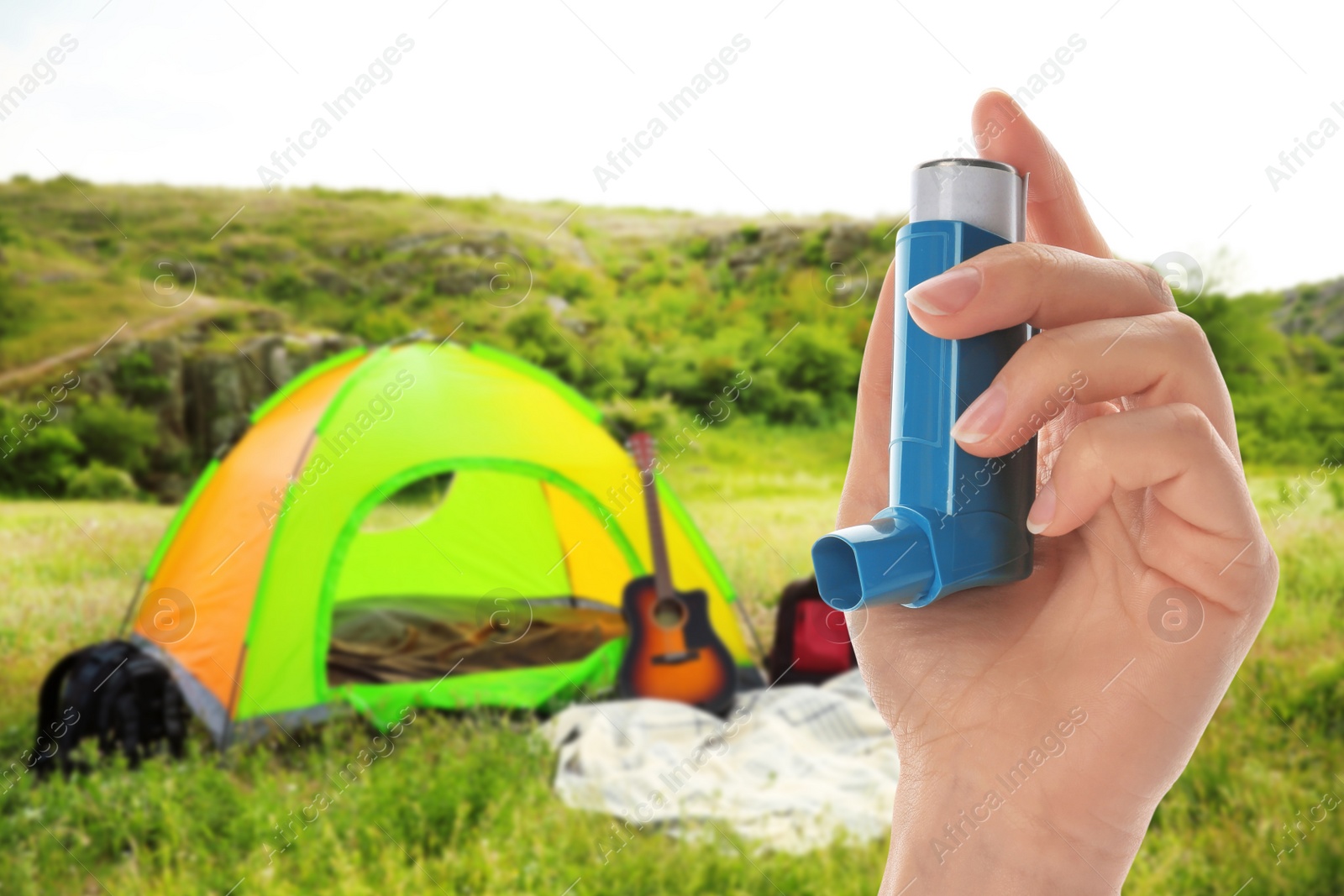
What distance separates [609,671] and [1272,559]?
2.96 metres

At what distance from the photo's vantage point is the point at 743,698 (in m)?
3.32

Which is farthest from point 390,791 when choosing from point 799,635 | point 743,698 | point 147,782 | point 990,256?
point 990,256

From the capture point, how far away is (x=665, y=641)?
10.9ft

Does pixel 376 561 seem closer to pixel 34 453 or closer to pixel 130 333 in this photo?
pixel 34 453

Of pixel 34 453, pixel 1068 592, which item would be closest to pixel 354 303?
pixel 34 453

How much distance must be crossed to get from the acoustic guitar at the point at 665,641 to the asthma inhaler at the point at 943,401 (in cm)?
278

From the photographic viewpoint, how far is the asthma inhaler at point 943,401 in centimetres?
51

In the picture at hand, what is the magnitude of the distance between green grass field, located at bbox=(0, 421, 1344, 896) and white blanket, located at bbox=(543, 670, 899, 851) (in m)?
0.09

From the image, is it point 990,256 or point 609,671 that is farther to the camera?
point 609,671

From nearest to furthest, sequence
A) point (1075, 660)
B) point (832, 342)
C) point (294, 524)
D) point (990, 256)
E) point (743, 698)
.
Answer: point (990, 256) → point (1075, 660) → point (294, 524) → point (743, 698) → point (832, 342)

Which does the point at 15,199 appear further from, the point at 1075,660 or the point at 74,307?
the point at 1075,660

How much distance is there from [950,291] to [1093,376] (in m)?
0.09

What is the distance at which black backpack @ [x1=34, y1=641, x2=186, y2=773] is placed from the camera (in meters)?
2.67

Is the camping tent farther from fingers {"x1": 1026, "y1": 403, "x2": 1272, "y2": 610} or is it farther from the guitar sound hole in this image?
fingers {"x1": 1026, "y1": 403, "x2": 1272, "y2": 610}
